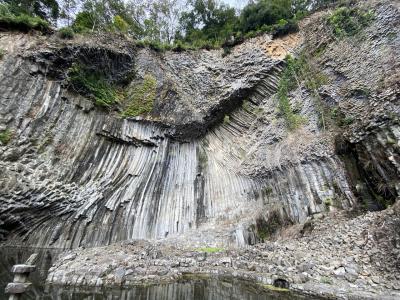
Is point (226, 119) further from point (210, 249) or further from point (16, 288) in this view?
point (16, 288)

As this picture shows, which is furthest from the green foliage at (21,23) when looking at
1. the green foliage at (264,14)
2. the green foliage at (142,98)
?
the green foliage at (264,14)

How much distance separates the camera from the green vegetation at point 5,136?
997 cm

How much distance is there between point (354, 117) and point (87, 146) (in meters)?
12.2

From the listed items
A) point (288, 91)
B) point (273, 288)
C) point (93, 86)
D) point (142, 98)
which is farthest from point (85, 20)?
point (273, 288)

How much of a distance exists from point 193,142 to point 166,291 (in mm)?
9796

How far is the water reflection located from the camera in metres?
5.68

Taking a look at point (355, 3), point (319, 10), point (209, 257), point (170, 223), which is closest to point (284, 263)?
point (209, 257)

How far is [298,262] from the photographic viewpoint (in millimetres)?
7570

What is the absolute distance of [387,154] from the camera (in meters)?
8.61

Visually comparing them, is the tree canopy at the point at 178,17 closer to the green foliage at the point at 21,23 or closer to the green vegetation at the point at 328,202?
the green foliage at the point at 21,23

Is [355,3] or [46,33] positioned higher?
[355,3]

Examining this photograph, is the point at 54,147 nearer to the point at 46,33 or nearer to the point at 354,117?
the point at 46,33

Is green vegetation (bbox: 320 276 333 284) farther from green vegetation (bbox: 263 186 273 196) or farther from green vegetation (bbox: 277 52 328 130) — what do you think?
green vegetation (bbox: 277 52 328 130)

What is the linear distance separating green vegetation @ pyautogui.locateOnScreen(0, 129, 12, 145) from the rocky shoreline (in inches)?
203
